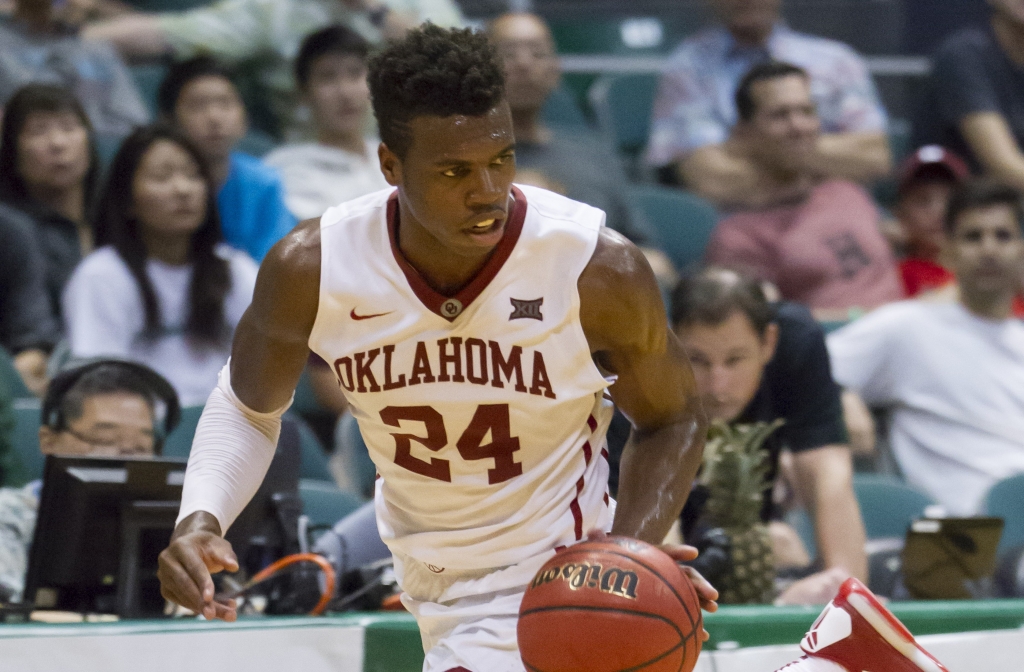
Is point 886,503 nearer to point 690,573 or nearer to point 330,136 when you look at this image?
point 690,573

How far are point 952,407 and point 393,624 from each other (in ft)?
10.1

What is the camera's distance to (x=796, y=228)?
6.06 m

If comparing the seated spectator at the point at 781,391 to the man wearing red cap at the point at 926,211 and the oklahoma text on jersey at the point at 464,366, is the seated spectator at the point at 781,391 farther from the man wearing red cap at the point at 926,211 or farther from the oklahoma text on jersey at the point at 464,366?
the man wearing red cap at the point at 926,211

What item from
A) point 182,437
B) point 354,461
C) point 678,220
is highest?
point 678,220

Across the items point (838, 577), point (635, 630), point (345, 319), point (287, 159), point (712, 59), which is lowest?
point (838, 577)

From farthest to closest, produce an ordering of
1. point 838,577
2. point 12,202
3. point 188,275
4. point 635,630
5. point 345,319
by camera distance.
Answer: point 12,202, point 188,275, point 838,577, point 345,319, point 635,630

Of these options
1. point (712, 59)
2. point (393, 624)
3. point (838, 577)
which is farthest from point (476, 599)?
point (712, 59)

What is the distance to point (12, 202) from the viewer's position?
518 cm

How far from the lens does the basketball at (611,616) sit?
2.11 metres

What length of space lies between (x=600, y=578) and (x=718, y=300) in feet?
6.25

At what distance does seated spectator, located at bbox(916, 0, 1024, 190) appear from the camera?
6754mm

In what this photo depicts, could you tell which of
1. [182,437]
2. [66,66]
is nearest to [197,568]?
[182,437]

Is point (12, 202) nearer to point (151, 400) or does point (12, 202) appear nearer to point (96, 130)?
point (96, 130)

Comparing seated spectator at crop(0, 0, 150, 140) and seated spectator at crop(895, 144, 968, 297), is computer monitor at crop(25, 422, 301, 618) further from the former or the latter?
seated spectator at crop(895, 144, 968, 297)
